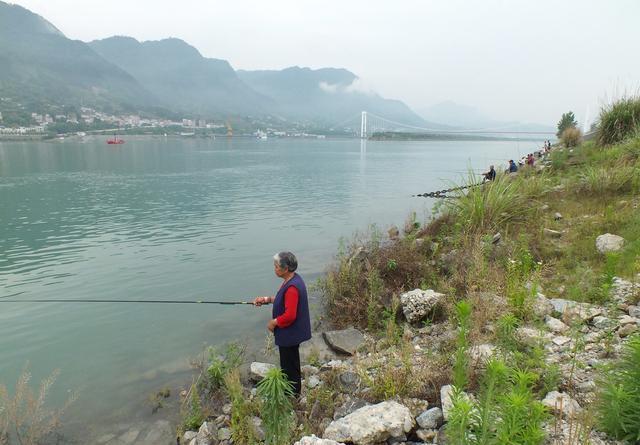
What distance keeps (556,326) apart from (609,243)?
302cm

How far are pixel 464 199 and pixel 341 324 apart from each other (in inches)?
175

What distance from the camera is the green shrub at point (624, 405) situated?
106 inches

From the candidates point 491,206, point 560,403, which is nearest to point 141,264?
point 491,206

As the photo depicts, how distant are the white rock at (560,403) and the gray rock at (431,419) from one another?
0.89 meters

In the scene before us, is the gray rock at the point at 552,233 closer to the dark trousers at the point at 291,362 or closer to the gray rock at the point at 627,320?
the gray rock at the point at 627,320

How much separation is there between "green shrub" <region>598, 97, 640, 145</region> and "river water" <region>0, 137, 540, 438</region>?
144 inches

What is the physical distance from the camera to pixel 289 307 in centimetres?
461

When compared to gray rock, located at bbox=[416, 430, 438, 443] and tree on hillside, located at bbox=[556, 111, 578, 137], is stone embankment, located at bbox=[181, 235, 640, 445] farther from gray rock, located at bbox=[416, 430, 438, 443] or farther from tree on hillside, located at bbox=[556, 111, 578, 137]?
tree on hillside, located at bbox=[556, 111, 578, 137]

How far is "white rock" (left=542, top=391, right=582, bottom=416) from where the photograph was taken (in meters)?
3.21

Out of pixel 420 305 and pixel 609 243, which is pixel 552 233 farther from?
pixel 420 305

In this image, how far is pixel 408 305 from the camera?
6918 millimetres

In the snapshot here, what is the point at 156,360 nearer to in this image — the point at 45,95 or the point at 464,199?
the point at 464,199

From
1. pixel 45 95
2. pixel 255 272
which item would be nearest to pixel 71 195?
pixel 255 272

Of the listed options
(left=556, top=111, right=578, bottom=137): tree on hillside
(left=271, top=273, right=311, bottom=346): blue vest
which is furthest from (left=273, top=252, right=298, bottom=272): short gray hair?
(left=556, top=111, right=578, bottom=137): tree on hillside
